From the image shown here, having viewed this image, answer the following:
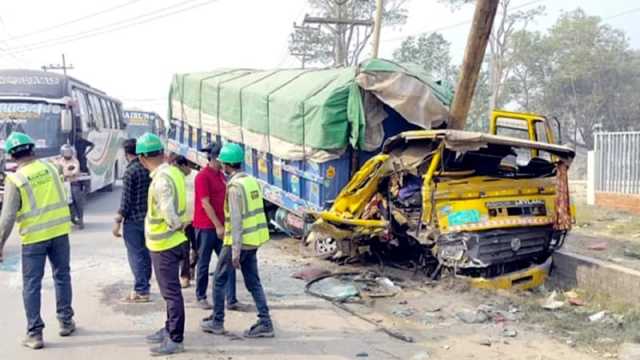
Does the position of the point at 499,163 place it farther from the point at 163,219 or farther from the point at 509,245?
the point at 163,219

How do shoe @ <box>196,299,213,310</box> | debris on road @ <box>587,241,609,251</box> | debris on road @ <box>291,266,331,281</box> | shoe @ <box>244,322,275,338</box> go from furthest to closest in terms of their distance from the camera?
debris on road @ <box>587,241,609,251</box>, debris on road @ <box>291,266,331,281</box>, shoe @ <box>196,299,213,310</box>, shoe @ <box>244,322,275,338</box>

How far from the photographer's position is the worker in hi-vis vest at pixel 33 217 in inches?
218

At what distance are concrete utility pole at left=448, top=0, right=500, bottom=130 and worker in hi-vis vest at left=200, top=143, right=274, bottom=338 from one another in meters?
4.00

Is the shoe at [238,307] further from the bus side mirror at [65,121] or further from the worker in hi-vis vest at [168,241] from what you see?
the bus side mirror at [65,121]

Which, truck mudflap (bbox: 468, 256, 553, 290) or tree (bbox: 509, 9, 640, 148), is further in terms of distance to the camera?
tree (bbox: 509, 9, 640, 148)

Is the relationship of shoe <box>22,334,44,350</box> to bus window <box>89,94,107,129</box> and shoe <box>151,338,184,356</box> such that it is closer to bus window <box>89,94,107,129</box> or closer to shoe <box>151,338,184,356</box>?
shoe <box>151,338,184,356</box>

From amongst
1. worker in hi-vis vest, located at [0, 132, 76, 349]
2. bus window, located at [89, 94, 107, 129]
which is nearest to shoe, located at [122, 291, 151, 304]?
worker in hi-vis vest, located at [0, 132, 76, 349]

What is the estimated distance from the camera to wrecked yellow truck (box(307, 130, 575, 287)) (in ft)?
24.5

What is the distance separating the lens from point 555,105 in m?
42.4

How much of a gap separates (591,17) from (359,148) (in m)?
37.2

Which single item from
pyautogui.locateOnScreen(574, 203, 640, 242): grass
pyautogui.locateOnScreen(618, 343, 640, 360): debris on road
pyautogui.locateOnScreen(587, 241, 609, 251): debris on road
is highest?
pyautogui.locateOnScreen(618, 343, 640, 360): debris on road

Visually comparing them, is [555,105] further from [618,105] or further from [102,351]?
[102,351]

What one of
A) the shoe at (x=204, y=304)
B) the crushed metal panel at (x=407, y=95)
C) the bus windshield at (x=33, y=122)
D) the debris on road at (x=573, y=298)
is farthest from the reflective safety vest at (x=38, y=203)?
the bus windshield at (x=33, y=122)

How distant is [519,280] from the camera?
784 centimetres
